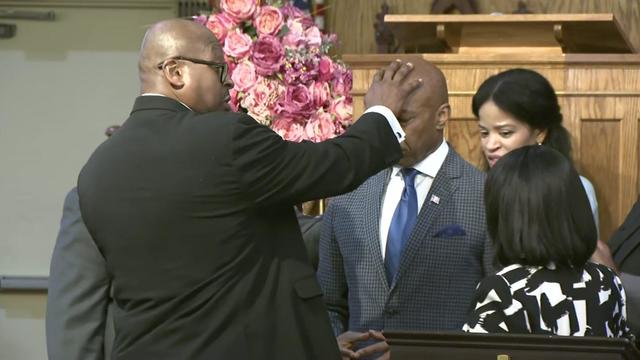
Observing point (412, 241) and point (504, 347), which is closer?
point (504, 347)

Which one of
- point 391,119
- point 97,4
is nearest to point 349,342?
point 391,119

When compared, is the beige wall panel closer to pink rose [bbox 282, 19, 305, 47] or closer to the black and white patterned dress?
pink rose [bbox 282, 19, 305, 47]

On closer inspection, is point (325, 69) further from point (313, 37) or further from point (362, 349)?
point (362, 349)

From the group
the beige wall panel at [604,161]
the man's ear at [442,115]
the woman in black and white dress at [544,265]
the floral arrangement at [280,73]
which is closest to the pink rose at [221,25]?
the floral arrangement at [280,73]

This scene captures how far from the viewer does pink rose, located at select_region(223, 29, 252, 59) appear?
4492mm

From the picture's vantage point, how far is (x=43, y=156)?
7586 mm

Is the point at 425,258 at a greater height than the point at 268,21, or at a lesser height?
lesser

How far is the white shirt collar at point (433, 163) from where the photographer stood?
12.7 ft

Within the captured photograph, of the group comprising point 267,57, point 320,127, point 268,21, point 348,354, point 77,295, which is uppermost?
point 268,21

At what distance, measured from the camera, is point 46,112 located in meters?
7.55

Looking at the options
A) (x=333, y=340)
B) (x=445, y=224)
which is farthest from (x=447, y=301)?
(x=333, y=340)

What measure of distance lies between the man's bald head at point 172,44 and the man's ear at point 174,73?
0.06 feet

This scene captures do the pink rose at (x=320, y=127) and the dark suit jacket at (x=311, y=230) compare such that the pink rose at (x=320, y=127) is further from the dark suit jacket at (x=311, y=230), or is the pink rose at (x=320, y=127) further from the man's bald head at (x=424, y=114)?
the man's bald head at (x=424, y=114)

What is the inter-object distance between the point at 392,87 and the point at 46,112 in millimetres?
4294
